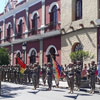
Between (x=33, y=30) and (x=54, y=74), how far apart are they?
12.5 m

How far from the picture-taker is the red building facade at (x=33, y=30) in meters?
26.2

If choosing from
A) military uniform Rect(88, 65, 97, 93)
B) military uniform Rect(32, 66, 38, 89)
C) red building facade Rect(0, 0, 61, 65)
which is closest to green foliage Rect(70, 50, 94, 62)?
military uniform Rect(32, 66, 38, 89)

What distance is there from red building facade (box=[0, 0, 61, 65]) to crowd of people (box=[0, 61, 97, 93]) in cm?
492

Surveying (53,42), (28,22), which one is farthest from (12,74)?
(28,22)

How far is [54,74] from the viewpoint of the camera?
1784 cm

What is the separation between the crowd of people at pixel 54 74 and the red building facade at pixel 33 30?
4916mm

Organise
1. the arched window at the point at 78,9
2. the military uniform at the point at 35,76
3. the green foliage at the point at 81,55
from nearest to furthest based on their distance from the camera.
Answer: the military uniform at the point at 35,76 < the green foliage at the point at 81,55 < the arched window at the point at 78,9

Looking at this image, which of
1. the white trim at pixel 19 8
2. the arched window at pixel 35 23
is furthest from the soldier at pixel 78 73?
the white trim at pixel 19 8

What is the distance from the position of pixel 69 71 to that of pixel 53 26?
11.9m

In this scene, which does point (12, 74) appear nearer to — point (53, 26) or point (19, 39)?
point (53, 26)

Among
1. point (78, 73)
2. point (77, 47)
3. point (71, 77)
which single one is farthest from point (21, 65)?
point (71, 77)

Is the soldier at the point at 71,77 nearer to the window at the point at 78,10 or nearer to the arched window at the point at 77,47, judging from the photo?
the arched window at the point at 77,47

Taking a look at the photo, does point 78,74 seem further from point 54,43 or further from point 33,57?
point 33,57

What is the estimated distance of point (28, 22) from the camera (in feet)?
101
